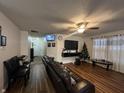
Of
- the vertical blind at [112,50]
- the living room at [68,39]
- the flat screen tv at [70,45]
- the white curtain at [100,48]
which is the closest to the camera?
the living room at [68,39]

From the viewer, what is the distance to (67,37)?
8086mm

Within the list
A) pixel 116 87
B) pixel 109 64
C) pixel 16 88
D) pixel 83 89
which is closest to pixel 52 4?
pixel 83 89

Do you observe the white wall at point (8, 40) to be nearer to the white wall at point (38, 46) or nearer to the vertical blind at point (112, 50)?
the vertical blind at point (112, 50)

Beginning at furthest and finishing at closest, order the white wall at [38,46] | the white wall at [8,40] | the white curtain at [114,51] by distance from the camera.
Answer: the white wall at [38,46], the white curtain at [114,51], the white wall at [8,40]

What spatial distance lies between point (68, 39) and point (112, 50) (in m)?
3.37

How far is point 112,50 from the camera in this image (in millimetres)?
6078

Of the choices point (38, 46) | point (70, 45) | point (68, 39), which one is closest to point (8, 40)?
point (68, 39)

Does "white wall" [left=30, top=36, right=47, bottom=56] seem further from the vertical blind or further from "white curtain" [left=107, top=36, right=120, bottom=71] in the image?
"white curtain" [left=107, top=36, right=120, bottom=71]

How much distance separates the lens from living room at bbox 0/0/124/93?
7.86 ft

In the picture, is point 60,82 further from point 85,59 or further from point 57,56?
point 85,59

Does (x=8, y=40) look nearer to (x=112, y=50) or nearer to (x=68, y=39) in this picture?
(x=68, y=39)

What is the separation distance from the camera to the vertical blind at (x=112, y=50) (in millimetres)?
5504

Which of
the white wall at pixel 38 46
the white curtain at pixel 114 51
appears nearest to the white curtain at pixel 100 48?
the white curtain at pixel 114 51

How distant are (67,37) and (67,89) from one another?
6.47 meters
